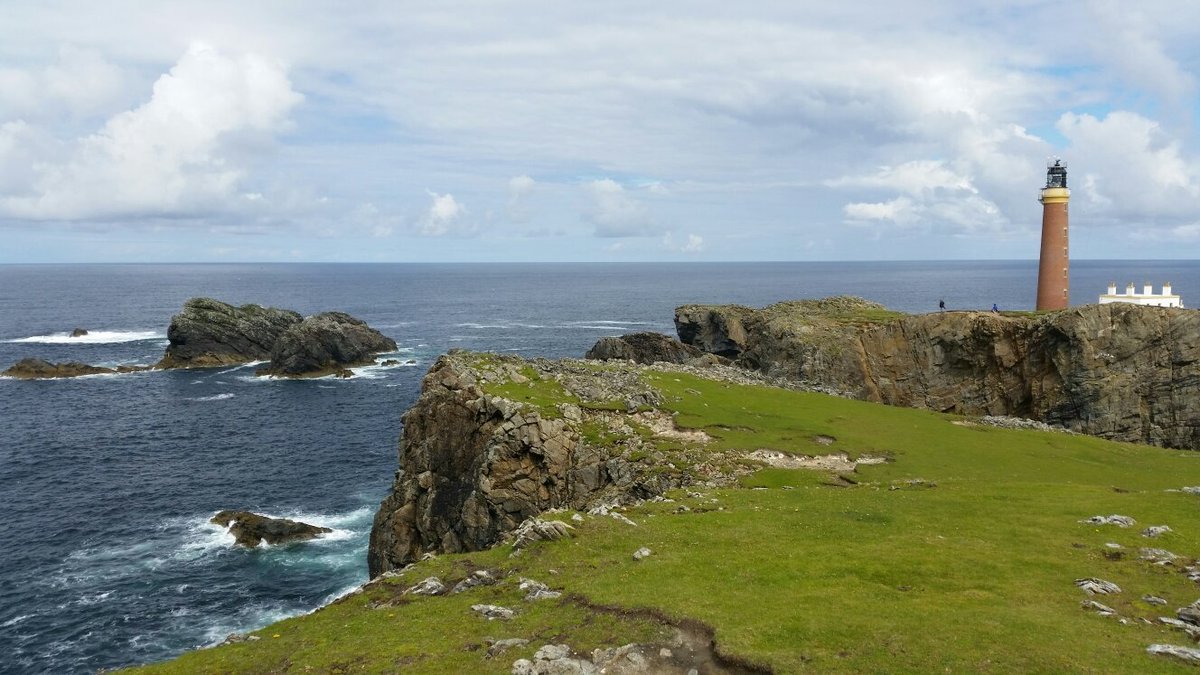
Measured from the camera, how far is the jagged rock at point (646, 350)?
292 feet

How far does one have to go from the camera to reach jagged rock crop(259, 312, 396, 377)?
114250 mm

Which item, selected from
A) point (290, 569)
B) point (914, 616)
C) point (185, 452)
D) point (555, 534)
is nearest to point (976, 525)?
point (914, 616)

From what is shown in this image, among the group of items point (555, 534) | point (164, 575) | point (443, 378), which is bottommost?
point (164, 575)

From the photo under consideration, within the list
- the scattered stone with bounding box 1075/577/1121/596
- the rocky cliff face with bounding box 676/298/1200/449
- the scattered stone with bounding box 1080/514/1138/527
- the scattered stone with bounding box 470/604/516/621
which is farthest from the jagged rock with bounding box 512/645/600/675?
the rocky cliff face with bounding box 676/298/1200/449

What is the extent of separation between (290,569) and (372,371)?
70.3m

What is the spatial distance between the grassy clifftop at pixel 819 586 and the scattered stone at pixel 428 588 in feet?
1.11

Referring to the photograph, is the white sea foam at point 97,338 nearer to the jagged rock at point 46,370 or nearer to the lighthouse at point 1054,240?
the jagged rock at point 46,370

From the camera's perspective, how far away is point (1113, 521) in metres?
26.8

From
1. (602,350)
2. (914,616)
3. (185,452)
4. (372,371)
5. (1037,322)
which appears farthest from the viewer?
(372,371)

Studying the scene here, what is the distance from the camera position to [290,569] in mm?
49312

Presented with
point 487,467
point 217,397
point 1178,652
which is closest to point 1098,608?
point 1178,652

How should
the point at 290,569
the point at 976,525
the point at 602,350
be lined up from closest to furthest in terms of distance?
the point at 976,525
the point at 290,569
the point at 602,350

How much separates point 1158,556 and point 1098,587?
13.3 ft

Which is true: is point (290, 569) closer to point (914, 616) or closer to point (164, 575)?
point (164, 575)
